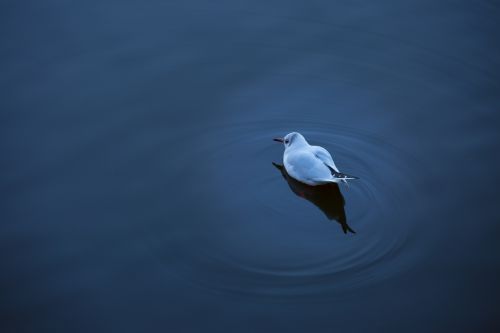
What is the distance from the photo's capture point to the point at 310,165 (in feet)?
18.6

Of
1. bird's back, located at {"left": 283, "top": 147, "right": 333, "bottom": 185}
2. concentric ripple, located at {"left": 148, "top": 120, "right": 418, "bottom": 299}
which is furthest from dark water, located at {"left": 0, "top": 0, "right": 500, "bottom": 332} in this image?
bird's back, located at {"left": 283, "top": 147, "right": 333, "bottom": 185}

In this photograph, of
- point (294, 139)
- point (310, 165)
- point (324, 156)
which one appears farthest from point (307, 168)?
point (294, 139)

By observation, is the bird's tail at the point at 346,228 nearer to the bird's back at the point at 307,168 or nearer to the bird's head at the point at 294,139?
the bird's back at the point at 307,168

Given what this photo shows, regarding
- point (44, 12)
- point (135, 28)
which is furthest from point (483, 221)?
point (44, 12)

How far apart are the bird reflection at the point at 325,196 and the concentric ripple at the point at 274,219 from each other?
0.06 meters

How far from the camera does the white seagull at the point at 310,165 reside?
5572mm

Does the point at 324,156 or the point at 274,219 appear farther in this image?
the point at 324,156

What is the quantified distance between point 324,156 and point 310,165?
171 mm

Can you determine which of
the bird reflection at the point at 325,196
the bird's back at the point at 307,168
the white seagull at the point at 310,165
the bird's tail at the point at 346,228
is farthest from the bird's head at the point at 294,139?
the bird's tail at the point at 346,228

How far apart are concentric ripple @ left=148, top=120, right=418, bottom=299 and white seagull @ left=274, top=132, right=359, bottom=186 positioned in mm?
159

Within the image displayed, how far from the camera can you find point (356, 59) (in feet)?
23.1

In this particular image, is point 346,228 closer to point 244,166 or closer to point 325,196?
point 325,196

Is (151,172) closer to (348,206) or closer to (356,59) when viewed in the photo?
(348,206)

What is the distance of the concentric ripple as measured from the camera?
15.6 ft
